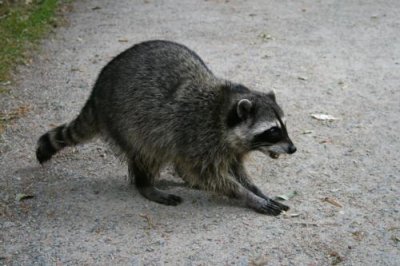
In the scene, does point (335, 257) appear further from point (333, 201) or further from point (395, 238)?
point (333, 201)

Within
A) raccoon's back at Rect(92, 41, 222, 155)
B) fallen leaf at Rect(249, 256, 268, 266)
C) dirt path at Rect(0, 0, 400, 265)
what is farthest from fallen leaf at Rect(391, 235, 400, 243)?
raccoon's back at Rect(92, 41, 222, 155)

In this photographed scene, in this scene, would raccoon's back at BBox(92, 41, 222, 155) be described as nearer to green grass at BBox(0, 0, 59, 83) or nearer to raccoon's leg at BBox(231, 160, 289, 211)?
raccoon's leg at BBox(231, 160, 289, 211)

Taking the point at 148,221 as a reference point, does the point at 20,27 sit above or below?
above

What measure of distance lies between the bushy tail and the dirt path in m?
0.19

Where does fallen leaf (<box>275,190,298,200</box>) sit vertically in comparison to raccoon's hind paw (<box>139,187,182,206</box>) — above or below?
above

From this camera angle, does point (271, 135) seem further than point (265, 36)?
No

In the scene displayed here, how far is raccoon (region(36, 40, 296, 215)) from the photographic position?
459 cm

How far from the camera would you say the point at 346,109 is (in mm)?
6301

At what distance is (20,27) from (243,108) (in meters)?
5.40

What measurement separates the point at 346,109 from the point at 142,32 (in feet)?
12.6

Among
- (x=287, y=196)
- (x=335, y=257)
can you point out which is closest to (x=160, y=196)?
(x=287, y=196)

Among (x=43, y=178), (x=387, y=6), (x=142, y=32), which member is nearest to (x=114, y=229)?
(x=43, y=178)

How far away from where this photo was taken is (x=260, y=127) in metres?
4.55

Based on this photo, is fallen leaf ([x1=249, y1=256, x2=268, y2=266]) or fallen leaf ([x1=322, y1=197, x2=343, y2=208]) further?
fallen leaf ([x1=322, y1=197, x2=343, y2=208])
